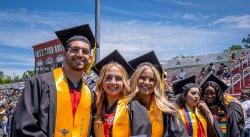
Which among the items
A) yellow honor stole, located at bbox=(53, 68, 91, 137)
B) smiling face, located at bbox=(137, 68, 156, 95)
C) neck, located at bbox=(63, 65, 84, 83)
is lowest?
yellow honor stole, located at bbox=(53, 68, 91, 137)

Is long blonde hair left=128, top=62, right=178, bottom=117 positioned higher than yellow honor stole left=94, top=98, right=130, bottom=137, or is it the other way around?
long blonde hair left=128, top=62, right=178, bottom=117

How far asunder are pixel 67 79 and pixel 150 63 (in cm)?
115

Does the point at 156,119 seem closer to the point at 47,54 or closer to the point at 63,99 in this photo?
the point at 63,99

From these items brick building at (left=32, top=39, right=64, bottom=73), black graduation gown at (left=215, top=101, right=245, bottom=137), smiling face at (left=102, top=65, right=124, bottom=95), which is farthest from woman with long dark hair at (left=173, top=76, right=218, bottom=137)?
brick building at (left=32, top=39, right=64, bottom=73)

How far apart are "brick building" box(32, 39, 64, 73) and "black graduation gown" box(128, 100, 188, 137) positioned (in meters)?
22.8

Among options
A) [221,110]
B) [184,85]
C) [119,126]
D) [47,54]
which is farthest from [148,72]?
[47,54]

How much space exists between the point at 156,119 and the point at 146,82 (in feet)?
1.42

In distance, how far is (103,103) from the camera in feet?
14.7

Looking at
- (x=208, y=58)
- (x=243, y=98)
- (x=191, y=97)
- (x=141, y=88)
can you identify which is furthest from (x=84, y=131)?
(x=208, y=58)

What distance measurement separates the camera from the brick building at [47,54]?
27.8 metres

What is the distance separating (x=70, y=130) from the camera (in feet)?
13.0

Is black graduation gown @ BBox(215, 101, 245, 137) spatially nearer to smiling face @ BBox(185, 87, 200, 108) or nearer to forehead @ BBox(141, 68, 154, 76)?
smiling face @ BBox(185, 87, 200, 108)

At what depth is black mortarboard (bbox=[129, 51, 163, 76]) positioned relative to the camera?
488cm

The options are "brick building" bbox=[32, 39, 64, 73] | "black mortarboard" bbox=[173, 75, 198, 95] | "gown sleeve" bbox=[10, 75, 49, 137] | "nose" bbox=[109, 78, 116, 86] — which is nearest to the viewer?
"gown sleeve" bbox=[10, 75, 49, 137]
